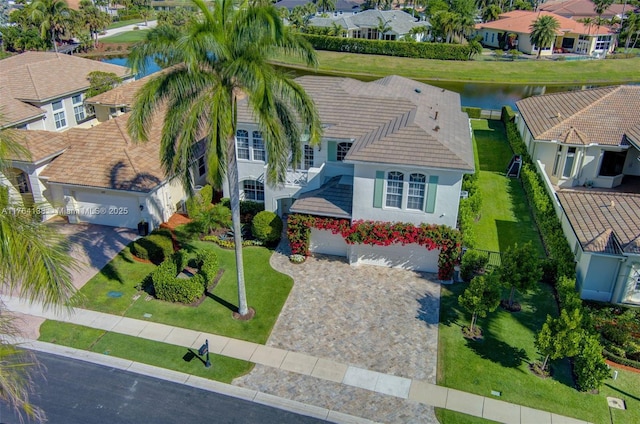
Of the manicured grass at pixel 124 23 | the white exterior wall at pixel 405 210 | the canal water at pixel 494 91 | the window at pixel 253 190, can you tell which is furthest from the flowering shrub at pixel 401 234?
the manicured grass at pixel 124 23

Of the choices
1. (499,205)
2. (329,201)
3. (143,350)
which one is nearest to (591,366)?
(329,201)

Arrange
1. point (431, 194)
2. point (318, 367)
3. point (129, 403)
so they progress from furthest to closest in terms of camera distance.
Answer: point (431, 194)
point (318, 367)
point (129, 403)

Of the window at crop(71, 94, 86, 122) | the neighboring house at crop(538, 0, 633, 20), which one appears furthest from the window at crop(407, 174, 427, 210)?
the neighboring house at crop(538, 0, 633, 20)

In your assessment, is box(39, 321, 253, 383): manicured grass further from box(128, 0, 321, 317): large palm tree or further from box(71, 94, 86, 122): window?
box(71, 94, 86, 122): window

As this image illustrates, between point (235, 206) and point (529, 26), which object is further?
point (529, 26)

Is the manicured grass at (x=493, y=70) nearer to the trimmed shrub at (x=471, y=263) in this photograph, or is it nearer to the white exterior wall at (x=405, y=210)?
the white exterior wall at (x=405, y=210)

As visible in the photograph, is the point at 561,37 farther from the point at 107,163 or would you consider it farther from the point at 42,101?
the point at 107,163

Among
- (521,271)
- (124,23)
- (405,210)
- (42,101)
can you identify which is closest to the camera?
(521,271)
